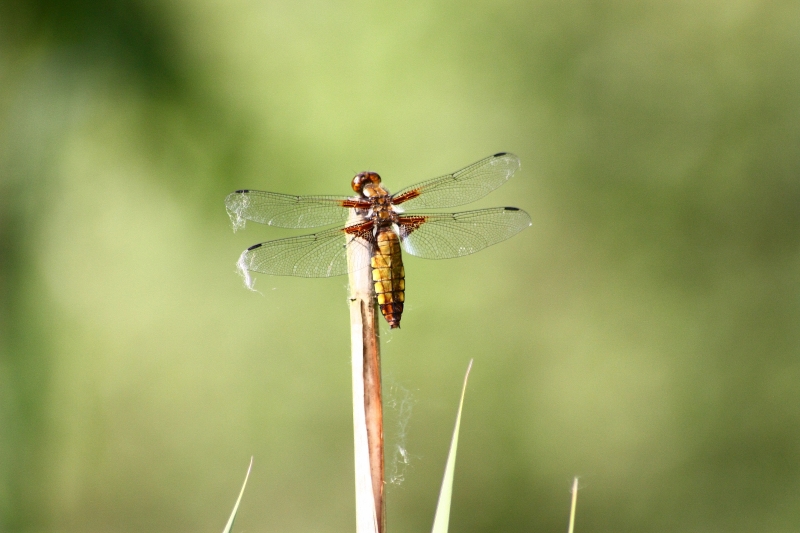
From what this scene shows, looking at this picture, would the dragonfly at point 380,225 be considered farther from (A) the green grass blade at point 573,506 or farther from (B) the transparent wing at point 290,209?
(A) the green grass blade at point 573,506

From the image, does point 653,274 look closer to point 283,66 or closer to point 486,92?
point 486,92

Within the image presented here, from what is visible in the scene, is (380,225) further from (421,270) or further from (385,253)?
(421,270)

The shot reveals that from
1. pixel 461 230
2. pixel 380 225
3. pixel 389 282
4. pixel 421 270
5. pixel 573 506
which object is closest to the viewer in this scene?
pixel 573 506

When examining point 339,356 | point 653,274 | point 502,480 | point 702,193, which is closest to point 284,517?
point 339,356

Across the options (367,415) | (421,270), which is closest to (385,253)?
(367,415)

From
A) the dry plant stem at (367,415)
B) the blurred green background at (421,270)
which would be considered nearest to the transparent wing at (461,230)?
the dry plant stem at (367,415)

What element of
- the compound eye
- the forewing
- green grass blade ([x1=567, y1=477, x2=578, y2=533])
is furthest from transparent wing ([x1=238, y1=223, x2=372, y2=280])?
green grass blade ([x1=567, y1=477, x2=578, y2=533])

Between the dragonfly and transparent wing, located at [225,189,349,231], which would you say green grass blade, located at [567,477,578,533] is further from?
transparent wing, located at [225,189,349,231]
